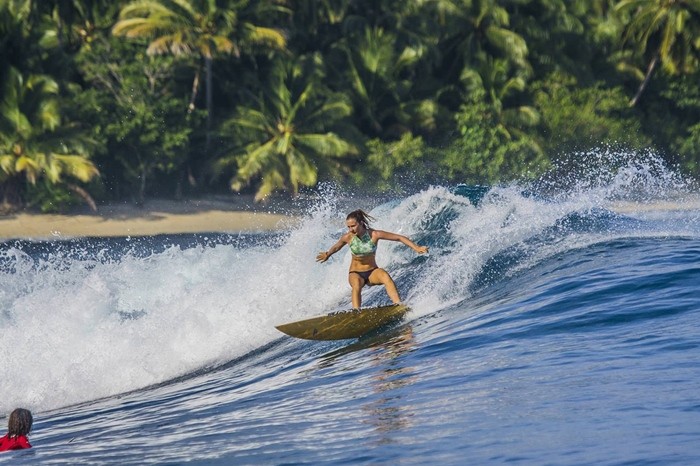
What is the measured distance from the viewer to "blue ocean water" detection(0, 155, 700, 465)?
7656mm

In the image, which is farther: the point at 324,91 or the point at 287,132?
the point at 324,91

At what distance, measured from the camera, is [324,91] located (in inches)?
1609

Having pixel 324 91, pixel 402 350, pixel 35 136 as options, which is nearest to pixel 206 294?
pixel 402 350

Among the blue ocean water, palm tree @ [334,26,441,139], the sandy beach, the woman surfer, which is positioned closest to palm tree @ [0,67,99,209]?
the sandy beach

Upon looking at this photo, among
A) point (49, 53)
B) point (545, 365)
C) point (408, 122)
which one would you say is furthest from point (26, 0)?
point (545, 365)

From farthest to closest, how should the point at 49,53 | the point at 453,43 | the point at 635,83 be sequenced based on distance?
→ the point at 635,83
the point at 453,43
the point at 49,53

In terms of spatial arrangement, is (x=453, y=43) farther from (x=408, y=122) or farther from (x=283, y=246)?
A: (x=283, y=246)

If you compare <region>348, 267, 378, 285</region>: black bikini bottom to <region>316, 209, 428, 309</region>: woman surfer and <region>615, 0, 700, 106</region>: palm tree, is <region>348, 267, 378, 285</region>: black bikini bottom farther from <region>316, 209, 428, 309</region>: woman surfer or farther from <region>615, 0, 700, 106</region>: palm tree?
<region>615, 0, 700, 106</region>: palm tree

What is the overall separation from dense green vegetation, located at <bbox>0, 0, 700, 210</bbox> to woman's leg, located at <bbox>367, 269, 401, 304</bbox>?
2511cm

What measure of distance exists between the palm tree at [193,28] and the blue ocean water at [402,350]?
64.1ft

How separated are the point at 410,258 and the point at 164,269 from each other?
472 cm

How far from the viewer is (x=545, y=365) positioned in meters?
9.29

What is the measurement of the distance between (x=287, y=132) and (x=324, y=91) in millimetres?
2174

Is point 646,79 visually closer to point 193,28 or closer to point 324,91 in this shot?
point 324,91
